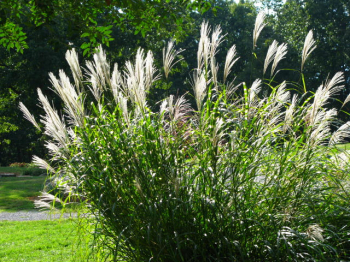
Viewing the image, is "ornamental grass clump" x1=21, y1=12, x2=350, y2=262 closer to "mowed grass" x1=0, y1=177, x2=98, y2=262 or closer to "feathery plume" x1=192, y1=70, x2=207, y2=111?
"feathery plume" x1=192, y1=70, x2=207, y2=111

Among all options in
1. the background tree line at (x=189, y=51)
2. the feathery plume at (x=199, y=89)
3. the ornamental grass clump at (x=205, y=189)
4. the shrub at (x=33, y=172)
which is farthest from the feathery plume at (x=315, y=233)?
the shrub at (x=33, y=172)

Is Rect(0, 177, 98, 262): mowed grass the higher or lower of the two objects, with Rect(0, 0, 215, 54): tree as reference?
lower

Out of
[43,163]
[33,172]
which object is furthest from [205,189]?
[33,172]

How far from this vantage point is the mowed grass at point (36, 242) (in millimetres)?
5341

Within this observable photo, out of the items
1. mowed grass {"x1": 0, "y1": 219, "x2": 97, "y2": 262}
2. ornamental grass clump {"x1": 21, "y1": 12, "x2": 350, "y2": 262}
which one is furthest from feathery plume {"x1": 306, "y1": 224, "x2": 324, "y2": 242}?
mowed grass {"x1": 0, "y1": 219, "x2": 97, "y2": 262}

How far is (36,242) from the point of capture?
20.4 ft

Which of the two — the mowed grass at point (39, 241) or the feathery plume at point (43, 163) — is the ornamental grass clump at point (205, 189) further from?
the mowed grass at point (39, 241)

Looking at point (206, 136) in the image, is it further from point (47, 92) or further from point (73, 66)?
point (47, 92)

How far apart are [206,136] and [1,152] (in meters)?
36.8

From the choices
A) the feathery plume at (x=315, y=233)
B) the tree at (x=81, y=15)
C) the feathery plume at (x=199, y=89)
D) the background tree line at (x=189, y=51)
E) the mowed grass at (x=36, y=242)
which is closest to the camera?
the feathery plume at (x=315, y=233)

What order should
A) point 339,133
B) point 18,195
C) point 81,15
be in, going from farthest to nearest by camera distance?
point 18,195 < point 81,15 < point 339,133

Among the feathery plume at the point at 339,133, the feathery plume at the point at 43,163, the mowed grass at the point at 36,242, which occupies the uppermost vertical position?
the feathery plume at the point at 339,133

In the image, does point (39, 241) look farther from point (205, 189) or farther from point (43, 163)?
point (205, 189)

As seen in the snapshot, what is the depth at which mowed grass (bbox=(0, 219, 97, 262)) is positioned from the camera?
5341mm
